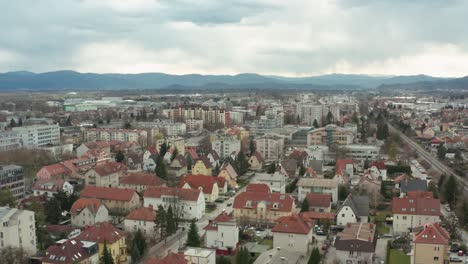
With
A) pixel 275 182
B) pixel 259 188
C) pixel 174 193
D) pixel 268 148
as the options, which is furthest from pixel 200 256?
pixel 268 148

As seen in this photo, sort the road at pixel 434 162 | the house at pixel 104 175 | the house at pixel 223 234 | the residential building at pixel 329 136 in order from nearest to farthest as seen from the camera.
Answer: the house at pixel 223 234, the house at pixel 104 175, the road at pixel 434 162, the residential building at pixel 329 136

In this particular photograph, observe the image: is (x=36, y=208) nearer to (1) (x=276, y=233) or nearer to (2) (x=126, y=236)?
(2) (x=126, y=236)

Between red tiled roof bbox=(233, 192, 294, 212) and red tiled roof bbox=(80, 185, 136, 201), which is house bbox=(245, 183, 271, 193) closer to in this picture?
red tiled roof bbox=(233, 192, 294, 212)

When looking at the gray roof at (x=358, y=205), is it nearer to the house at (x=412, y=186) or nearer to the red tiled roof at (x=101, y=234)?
the house at (x=412, y=186)

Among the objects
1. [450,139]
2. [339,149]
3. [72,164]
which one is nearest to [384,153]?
[339,149]

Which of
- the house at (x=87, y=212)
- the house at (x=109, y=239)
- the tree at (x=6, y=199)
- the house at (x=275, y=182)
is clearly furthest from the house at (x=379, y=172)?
the tree at (x=6, y=199)

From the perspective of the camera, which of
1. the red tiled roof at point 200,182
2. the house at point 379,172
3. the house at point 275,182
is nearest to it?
the red tiled roof at point 200,182

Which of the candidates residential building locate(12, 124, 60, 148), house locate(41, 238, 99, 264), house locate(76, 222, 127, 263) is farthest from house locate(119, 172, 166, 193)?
residential building locate(12, 124, 60, 148)
